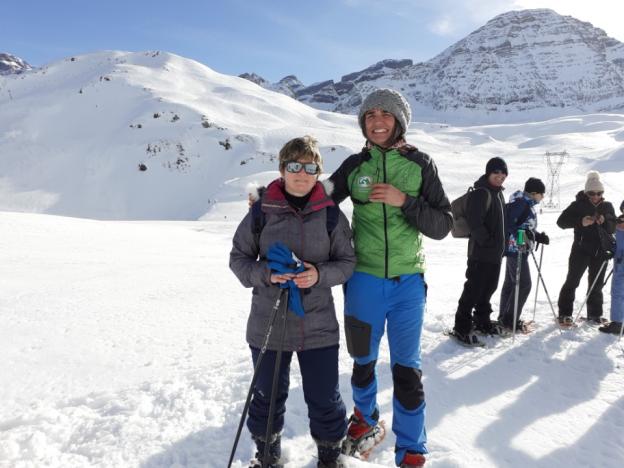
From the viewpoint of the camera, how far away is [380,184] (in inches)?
107

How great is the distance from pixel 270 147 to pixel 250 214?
3234cm

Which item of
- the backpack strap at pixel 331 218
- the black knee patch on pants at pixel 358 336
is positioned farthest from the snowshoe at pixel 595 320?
the backpack strap at pixel 331 218

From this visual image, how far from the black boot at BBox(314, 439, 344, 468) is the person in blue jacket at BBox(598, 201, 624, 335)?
4673 millimetres

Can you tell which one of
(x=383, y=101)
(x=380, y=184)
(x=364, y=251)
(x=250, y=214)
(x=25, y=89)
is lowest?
(x=364, y=251)

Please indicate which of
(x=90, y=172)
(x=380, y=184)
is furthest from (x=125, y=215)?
(x=380, y=184)

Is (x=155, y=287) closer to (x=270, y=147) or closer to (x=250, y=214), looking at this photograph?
(x=250, y=214)

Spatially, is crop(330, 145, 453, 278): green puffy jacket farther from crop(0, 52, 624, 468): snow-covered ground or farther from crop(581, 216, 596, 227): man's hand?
crop(581, 216, 596, 227): man's hand

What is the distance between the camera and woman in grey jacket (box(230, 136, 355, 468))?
2.55 meters

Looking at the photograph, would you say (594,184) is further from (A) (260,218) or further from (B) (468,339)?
(A) (260,218)

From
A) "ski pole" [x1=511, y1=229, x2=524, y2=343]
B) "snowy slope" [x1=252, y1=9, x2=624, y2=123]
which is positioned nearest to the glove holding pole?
"ski pole" [x1=511, y1=229, x2=524, y2=343]

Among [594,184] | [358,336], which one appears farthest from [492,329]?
[358,336]

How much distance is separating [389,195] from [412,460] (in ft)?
5.91

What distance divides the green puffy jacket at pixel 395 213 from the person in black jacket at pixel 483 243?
6.32ft

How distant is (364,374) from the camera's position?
3.10 meters
